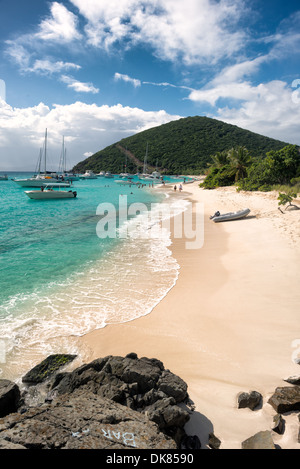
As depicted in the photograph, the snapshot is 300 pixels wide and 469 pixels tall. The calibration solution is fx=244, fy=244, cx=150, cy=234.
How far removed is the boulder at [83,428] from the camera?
2.81m

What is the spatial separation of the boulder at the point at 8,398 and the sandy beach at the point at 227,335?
1815mm

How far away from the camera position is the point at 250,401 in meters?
3.97

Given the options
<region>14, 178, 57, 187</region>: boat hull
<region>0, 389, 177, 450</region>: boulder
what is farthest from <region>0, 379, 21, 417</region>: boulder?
<region>14, 178, 57, 187</region>: boat hull

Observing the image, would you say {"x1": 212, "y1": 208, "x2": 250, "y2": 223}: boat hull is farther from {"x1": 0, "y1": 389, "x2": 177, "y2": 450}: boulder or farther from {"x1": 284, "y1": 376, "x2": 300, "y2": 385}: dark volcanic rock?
{"x1": 0, "y1": 389, "x2": 177, "y2": 450}: boulder

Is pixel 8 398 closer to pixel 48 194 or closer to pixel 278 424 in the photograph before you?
pixel 278 424

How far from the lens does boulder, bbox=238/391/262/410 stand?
396cm

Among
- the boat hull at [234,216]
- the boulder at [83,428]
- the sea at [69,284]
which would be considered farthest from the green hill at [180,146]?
the boulder at [83,428]

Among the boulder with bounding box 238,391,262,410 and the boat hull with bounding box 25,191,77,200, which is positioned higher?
the boat hull with bounding box 25,191,77,200

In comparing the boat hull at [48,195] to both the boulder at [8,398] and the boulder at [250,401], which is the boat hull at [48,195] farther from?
the boulder at [250,401]

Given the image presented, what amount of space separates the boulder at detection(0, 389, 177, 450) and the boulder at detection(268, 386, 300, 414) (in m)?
1.88

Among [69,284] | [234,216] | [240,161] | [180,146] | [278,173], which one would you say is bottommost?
[69,284]

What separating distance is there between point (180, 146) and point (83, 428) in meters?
147

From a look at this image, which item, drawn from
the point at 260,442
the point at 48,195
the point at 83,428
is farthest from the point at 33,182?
the point at 260,442

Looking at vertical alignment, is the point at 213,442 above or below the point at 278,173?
below
